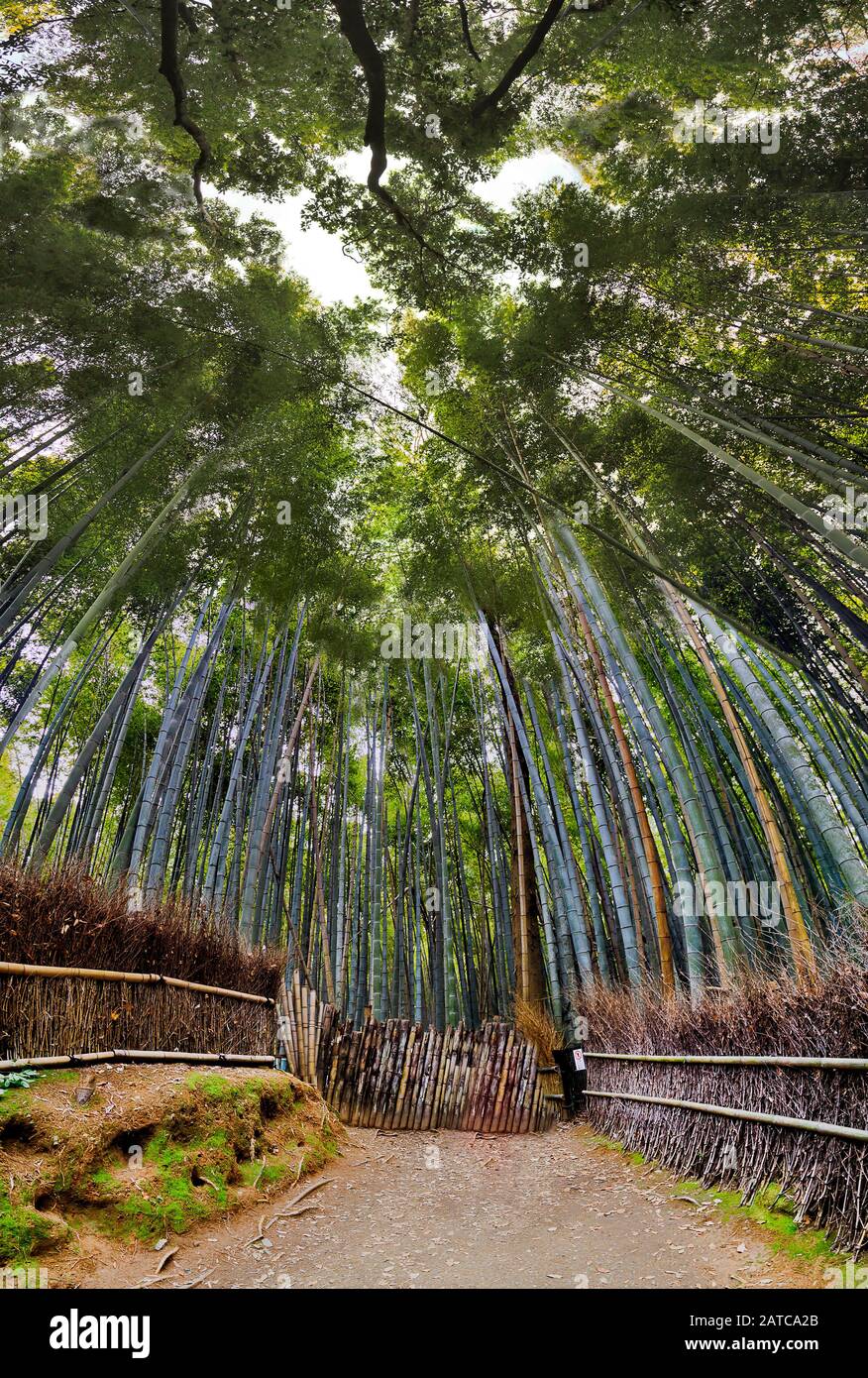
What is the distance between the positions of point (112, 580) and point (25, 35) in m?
3.05

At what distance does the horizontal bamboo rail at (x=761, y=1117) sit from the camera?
5.38 feet

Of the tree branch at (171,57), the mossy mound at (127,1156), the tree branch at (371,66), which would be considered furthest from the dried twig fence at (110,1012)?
the tree branch at (371,66)

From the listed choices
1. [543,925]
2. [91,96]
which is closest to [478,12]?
[91,96]

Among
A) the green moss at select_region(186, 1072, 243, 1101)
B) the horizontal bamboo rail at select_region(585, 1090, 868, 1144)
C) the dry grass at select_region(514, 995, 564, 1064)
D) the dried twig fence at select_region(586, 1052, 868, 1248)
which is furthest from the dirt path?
the dry grass at select_region(514, 995, 564, 1064)

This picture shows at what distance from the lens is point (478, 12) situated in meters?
3.40

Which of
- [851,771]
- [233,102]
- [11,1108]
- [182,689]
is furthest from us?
[182,689]

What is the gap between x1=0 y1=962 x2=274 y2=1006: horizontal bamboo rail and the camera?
7.16ft

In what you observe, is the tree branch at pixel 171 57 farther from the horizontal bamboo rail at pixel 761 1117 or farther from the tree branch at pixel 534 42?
the horizontal bamboo rail at pixel 761 1117

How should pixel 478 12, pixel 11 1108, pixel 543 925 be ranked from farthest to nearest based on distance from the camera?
pixel 543 925 < pixel 478 12 < pixel 11 1108

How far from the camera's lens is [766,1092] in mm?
2148

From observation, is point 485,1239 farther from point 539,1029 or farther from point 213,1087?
point 539,1029

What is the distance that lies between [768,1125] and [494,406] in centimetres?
487

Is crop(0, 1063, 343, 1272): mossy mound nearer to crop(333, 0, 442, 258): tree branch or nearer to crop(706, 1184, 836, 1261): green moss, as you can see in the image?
crop(706, 1184, 836, 1261): green moss
